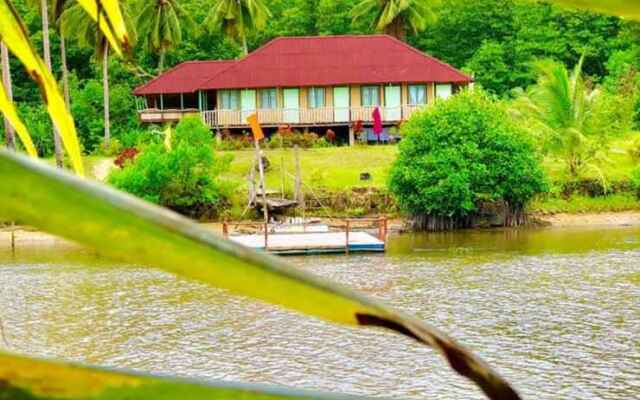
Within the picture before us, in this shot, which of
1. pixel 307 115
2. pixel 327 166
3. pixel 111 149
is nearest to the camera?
pixel 327 166

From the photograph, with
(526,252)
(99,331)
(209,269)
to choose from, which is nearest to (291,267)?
(209,269)

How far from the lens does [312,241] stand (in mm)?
25547

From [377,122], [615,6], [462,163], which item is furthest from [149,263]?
[377,122]

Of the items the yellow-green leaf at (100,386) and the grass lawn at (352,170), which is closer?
the yellow-green leaf at (100,386)

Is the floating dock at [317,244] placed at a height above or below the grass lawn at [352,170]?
below

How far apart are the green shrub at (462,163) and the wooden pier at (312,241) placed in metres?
2.18

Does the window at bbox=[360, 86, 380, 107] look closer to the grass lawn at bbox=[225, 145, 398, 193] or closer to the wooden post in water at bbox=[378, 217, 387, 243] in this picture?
the grass lawn at bbox=[225, 145, 398, 193]

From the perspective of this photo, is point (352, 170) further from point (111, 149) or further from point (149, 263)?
point (149, 263)

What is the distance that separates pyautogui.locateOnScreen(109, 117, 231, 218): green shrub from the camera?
29516mm

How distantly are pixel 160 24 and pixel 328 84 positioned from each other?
8354mm

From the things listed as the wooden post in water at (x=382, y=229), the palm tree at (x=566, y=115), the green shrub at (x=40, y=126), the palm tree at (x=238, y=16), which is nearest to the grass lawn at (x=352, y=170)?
the palm tree at (x=566, y=115)

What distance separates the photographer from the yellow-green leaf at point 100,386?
0.26 metres

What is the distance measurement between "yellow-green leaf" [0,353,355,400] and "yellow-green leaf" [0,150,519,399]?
0.03 m

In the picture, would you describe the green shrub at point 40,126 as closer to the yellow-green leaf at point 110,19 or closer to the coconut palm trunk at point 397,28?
the coconut palm trunk at point 397,28
